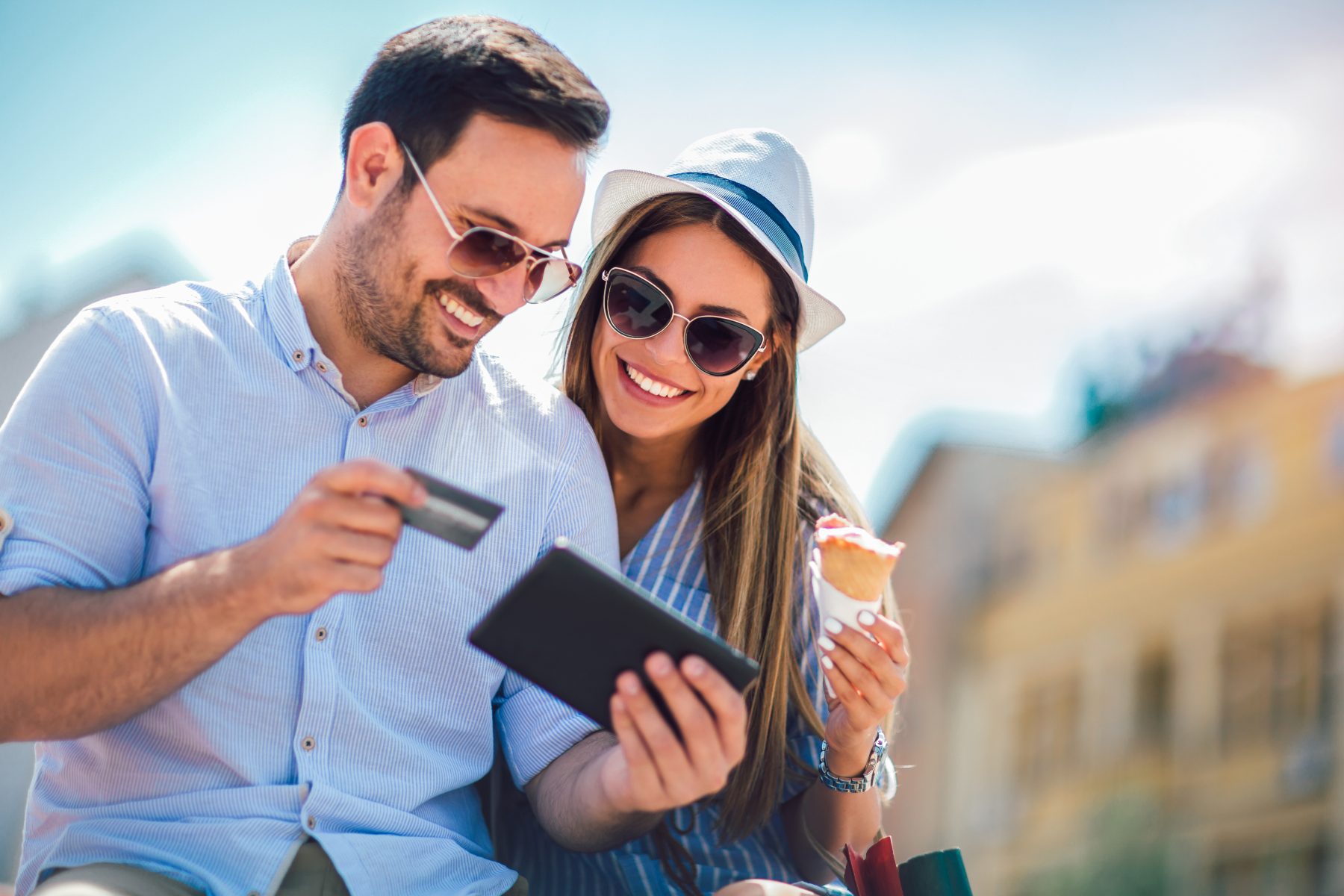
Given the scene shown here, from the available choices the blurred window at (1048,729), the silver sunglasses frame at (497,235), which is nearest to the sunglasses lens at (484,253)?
the silver sunglasses frame at (497,235)

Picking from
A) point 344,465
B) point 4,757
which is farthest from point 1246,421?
point 344,465

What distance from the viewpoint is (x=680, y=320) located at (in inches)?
152

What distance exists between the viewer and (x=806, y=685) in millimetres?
A: 3922

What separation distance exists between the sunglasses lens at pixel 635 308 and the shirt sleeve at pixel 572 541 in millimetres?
399

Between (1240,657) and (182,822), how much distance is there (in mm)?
39162

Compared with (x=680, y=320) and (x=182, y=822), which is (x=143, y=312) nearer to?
(x=182, y=822)

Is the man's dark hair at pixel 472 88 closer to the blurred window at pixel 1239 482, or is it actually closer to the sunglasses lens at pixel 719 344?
the sunglasses lens at pixel 719 344

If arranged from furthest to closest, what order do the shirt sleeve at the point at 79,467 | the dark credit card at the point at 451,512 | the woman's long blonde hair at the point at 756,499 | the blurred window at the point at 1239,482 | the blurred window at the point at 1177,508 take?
1. the blurred window at the point at 1177,508
2. the blurred window at the point at 1239,482
3. the woman's long blonde hair at the point at 756,499
4. the shirt sleeve at the point at 79,467
5. the dark credit card at the point at 451,512

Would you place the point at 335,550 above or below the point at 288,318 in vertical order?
below

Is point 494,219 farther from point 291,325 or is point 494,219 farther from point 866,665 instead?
point 866,665

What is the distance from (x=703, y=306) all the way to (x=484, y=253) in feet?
3.23

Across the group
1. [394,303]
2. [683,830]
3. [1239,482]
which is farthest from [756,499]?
[1239,482]

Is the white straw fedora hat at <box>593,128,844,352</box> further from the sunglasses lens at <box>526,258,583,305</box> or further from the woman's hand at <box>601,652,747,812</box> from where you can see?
the woman's hand at <box>601,652,747,812</box>

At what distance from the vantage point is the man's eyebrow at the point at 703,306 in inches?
152
